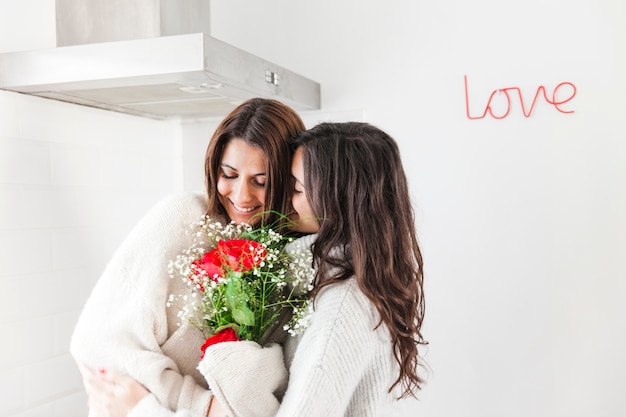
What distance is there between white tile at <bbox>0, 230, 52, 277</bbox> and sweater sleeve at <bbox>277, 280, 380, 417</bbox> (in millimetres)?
819

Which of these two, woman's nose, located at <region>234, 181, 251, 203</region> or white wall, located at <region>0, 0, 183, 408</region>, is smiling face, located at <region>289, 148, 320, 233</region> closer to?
woman's nose, located at <region>234, 181, 251, 203</region>

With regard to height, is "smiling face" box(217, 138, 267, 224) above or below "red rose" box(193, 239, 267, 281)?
above

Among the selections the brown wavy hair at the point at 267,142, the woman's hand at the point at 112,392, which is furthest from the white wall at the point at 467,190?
the brown wavy hair at the point at 267,142

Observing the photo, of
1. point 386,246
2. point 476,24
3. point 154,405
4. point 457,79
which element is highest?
point 476,24

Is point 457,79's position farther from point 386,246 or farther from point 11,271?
point 11,271

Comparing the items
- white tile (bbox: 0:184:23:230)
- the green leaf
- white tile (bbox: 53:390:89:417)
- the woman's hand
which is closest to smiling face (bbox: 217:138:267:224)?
the green leaf

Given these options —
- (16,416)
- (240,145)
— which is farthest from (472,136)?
(16,416)

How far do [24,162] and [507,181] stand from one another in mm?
1308

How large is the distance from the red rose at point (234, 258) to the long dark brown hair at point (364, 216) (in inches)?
5.8

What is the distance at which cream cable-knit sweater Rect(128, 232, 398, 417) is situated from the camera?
1.23 metres

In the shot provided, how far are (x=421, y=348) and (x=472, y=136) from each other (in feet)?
2.15

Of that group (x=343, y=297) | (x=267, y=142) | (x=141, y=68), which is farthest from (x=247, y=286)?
(x=141, y=68)

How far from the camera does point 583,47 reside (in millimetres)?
Answer: 1995

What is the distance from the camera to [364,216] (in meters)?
1.30
